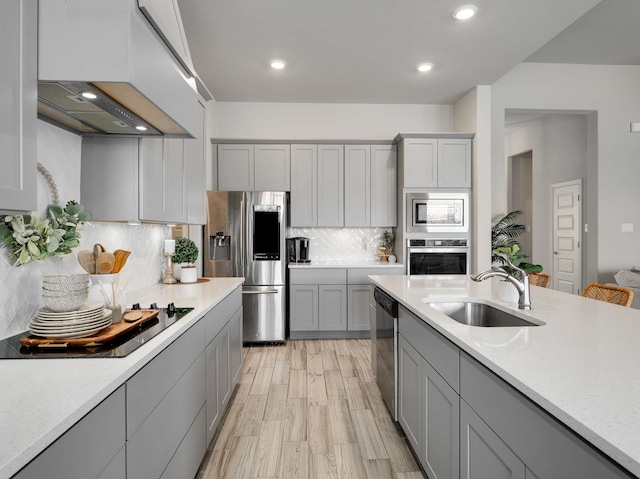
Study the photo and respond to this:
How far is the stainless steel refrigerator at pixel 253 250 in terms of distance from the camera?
13.3 ft

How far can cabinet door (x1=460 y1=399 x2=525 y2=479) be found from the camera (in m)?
0.96

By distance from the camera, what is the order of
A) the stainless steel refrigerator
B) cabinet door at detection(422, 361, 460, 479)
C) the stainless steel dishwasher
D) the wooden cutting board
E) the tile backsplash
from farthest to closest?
the tile backsplash, the stainless steel refrigerator, the stainless steel dishwasher, cabinet door at detection(422, 361, 460, 479), the wooden cutting board

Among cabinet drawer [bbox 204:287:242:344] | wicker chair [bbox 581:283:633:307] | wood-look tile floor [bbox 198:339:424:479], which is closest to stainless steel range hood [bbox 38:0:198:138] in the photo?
cabinet drawer [bbox 204:287:242:344]

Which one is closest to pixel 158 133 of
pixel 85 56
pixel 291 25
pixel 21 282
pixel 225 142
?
pixel 85 56

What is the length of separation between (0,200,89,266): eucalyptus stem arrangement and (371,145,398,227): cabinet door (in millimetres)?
3396

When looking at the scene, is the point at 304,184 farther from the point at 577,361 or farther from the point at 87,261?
the point at 577,361

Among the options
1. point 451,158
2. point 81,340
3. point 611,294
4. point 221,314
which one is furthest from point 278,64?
point 611,294

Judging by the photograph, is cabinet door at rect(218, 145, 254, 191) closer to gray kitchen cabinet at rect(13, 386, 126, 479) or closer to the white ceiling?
the white ceiling

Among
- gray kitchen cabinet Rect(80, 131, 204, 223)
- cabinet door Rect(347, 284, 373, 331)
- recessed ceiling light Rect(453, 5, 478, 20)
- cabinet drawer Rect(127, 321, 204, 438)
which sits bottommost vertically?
cabinet door Rect(347, 284, 373, 331)

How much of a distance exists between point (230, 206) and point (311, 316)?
5.24 feet

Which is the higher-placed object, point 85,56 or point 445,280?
point 85,56

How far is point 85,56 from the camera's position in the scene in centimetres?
119

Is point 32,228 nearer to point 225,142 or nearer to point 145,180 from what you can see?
point 145,180

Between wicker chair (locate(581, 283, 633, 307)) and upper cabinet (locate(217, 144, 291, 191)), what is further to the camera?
upper cabinet (locate(217, 144, 291, 191))
